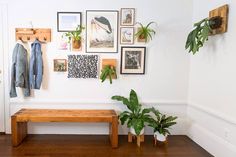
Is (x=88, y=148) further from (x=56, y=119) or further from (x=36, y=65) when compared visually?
(x=36, y=65)

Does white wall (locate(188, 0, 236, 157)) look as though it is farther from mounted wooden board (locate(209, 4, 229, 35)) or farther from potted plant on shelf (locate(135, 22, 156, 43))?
potted plant on shelf (locate(135, 22, 156, 43))

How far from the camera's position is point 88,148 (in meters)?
2.95

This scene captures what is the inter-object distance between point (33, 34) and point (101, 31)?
45.1 inches

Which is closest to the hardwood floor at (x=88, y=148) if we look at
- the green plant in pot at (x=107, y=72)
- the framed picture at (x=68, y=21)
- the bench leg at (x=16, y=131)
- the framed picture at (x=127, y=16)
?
the bench leg at (x=16, y=131)

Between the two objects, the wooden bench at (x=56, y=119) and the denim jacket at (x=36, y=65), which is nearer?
the wooden bench at (x=56, y=119)

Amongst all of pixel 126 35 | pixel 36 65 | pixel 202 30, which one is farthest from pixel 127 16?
pixel 36 65

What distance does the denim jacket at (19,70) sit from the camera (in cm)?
320

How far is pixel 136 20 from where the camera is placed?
3.44m

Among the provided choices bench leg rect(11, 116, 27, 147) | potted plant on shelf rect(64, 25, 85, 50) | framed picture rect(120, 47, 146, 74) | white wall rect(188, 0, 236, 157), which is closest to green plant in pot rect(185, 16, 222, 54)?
white wall rect(188, 0, 236, 157)

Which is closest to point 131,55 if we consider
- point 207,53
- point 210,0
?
point 207,53

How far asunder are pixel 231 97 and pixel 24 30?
3278 millimetres

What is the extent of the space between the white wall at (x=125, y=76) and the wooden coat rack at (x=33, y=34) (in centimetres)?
9

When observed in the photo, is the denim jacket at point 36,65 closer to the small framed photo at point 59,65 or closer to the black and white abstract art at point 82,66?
the small framed photo at point 59,65

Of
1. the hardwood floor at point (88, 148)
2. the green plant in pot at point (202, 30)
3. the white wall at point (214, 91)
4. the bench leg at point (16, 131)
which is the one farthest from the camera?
the bench leg at point (16, 131)
